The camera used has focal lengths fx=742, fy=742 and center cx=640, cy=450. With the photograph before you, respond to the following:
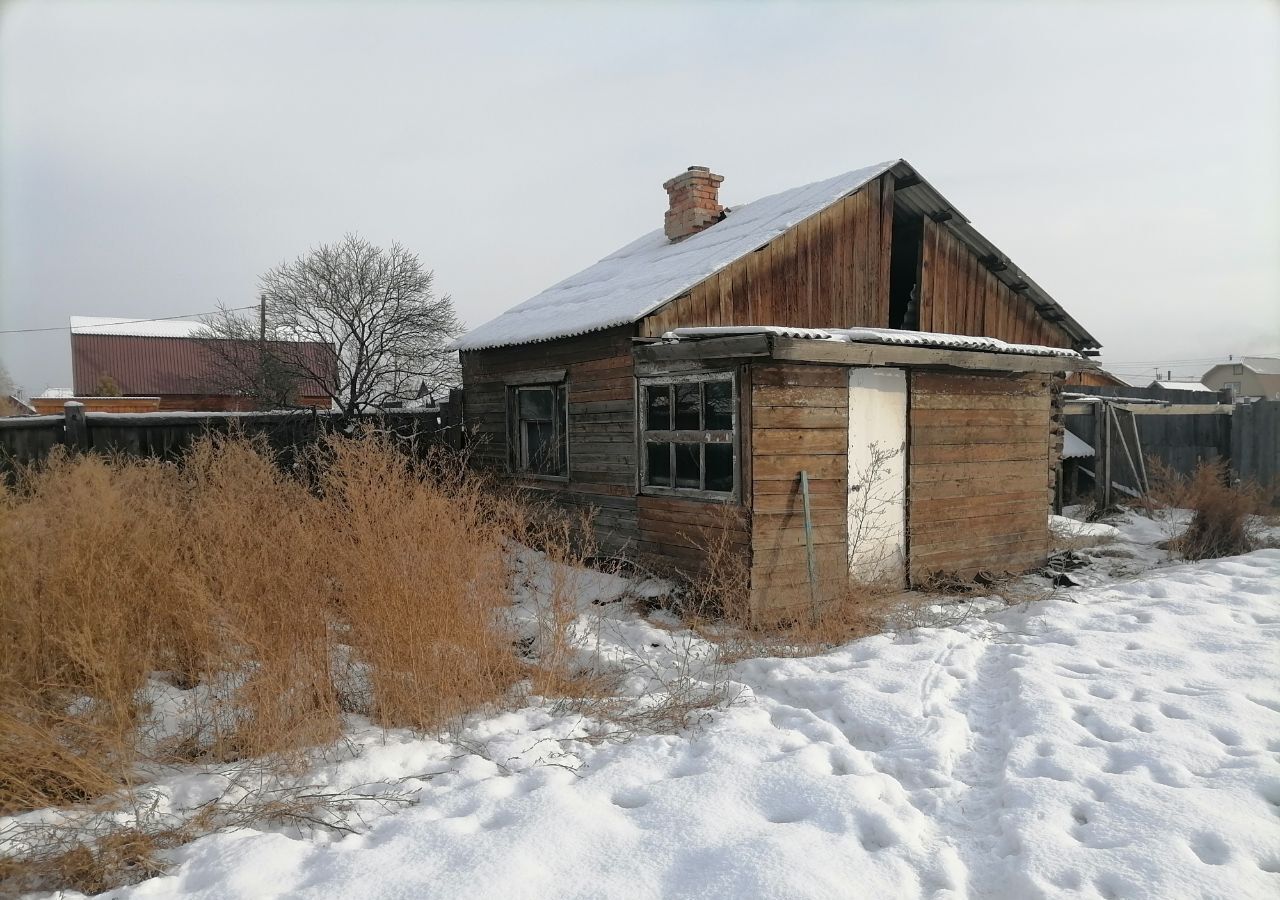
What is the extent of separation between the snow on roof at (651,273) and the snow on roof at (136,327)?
3021 centimetres

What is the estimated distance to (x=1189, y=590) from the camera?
7.07m

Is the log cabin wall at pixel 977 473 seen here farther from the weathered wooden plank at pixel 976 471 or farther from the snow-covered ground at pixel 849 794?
the snow-covered ground at pixel 849 794

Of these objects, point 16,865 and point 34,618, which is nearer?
point 16,865

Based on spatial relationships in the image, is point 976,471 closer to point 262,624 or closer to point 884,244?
point 884,244

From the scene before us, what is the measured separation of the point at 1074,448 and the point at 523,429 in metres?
10.7

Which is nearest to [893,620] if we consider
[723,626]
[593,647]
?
[723,626]

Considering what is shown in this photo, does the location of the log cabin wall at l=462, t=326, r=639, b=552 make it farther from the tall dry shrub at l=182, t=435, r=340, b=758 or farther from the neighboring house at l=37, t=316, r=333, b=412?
the neighboring house at l=37, t=316, r=333, b=412

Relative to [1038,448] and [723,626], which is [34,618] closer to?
[723,626]

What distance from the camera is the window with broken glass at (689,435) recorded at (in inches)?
279

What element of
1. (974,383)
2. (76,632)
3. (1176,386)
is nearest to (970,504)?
(974,383)

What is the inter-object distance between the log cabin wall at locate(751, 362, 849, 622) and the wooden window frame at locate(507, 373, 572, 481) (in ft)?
10.2

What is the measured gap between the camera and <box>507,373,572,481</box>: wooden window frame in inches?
369

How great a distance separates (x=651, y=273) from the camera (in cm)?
938

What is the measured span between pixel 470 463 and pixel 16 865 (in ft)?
28.1
